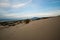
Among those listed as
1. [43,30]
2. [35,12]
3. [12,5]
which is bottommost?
[43,30]

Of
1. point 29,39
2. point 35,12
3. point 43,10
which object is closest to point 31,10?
point 35,12

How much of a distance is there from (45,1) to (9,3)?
1.64 ft

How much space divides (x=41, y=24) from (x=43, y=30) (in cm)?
12

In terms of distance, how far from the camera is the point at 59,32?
1681 mm

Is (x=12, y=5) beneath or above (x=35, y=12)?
above

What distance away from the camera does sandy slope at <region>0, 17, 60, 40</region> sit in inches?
65.7

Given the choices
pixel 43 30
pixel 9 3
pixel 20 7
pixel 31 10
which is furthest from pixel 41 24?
pixel 9 3

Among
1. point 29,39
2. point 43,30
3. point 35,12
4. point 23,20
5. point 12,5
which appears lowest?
point 29,39

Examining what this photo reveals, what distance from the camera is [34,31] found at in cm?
169

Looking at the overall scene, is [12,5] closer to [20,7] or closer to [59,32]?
[20,7]

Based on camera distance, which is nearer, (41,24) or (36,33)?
(36,33)

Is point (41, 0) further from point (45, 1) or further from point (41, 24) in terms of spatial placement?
point (41, 24)

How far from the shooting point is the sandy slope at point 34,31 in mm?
1669

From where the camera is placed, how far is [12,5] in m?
1.73
